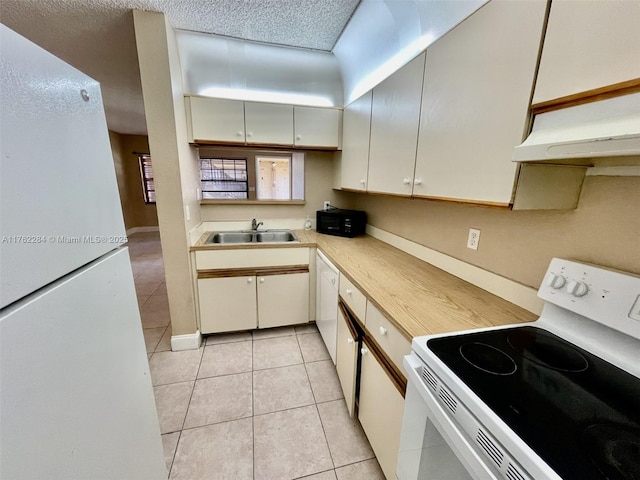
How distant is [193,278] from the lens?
6.91 feet

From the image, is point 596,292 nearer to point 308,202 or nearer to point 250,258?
point 250,258

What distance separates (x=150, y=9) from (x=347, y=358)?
96.4 inches

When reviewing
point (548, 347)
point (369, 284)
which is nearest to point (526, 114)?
point (548, 347)

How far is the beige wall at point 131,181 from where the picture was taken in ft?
19.1

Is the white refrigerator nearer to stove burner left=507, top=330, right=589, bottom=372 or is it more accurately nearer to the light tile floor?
the light tile floor

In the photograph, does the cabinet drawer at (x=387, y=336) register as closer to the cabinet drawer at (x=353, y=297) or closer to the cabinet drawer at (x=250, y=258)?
the cabinet drawer at (x=353, y=297)

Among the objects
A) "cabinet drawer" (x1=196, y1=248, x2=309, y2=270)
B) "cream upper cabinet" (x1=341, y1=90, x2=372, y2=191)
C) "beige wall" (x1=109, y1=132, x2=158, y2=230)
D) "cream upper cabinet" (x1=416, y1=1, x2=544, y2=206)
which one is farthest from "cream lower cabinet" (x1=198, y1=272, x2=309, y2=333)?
"beige wall" (x1=109, y1=132, x2=158, y2=230)

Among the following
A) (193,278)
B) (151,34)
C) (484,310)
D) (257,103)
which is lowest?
(193,278)

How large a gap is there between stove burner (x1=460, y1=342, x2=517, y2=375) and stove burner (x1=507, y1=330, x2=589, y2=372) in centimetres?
8

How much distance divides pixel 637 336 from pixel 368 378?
933 millimetres

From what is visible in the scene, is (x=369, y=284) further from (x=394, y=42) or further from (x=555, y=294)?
(x=394, y=42)

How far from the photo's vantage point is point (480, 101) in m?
0.98

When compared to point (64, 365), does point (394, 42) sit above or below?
above

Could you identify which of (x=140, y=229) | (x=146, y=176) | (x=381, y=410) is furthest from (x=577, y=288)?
(x=140, y=229)
